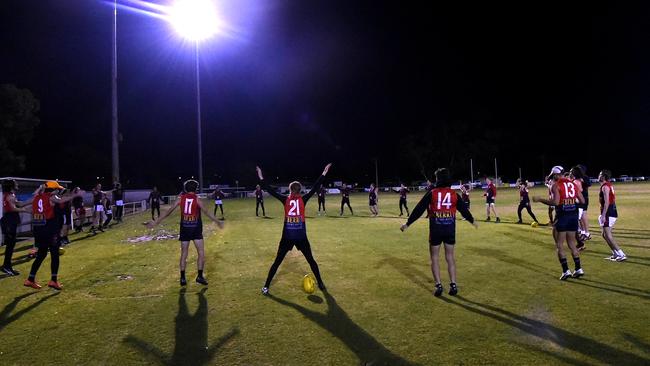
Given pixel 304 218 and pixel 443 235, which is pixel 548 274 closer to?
pixel 443 235

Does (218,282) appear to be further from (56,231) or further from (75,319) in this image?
(56,231)

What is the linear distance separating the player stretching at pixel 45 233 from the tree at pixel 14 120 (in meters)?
39.4

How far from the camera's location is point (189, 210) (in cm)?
853

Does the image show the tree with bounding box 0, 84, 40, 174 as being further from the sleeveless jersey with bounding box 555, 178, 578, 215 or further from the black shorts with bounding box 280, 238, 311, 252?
the sleeveless jersey with bounding box 555, 178, 578, 215

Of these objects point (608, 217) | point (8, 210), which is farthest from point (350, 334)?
point (8, 210)

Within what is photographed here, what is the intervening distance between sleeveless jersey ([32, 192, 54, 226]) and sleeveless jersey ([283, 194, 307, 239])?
502 cm

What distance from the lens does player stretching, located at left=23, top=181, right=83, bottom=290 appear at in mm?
8547

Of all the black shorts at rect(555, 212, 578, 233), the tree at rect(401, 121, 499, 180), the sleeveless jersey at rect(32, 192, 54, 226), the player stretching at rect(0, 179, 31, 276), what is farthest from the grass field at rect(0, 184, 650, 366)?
the tree at rect(401, 121, 499, 180)

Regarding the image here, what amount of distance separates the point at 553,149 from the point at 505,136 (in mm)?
11901

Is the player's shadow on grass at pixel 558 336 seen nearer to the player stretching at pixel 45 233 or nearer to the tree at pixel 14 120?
the player stretching at pixel 45 233

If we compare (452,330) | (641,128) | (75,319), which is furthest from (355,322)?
(641,128)

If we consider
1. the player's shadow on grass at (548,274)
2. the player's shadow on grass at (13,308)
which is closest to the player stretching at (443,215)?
the player's shadow on grass at (548,274)

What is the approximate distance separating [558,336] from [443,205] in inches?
104

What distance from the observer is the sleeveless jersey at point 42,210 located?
861 cm
